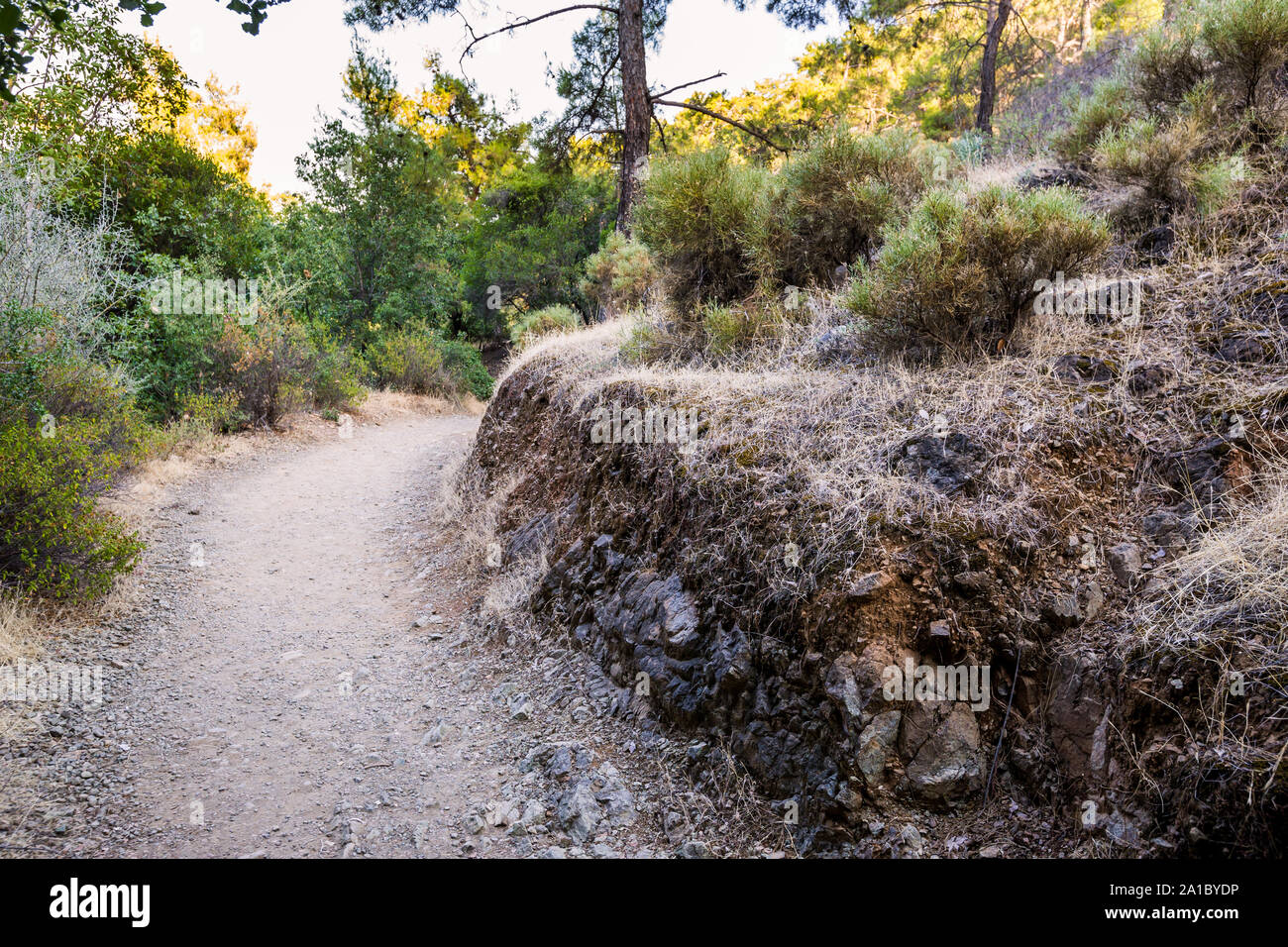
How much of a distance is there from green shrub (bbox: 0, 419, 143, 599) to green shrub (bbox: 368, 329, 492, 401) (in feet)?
35.4

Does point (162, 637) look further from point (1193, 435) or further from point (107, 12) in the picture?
point (107, 12)

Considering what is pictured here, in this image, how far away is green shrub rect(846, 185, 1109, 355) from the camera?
4543 millimetres

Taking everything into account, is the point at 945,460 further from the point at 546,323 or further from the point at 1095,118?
the point at 546,323

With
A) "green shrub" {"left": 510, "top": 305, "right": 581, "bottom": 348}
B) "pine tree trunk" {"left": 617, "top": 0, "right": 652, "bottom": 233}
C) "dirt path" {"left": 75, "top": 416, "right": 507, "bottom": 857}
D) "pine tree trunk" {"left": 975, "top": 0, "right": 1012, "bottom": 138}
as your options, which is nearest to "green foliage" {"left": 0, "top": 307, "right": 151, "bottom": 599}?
"dirt path" {"left": 75, "top": 416, "right": 507, "bottom": 857}

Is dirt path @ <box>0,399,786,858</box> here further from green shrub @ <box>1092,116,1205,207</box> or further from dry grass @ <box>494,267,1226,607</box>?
green shrub @ <box>1092,116,1205,207</box>

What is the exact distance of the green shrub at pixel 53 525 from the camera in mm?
5117

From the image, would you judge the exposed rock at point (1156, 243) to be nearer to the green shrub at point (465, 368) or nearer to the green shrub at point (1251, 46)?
the green shrub at point (1251, 46)

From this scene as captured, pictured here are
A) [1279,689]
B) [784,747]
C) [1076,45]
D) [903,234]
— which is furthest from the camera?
[1076,45]

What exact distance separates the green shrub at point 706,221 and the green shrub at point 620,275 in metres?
1.35

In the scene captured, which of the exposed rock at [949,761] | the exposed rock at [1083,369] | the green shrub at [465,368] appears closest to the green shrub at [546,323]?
the green shrub at [465,368]

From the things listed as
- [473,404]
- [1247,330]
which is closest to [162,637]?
[1247,330]

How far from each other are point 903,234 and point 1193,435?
2.25 m

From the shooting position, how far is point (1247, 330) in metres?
3.76

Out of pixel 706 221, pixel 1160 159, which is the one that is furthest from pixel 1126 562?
pixel 706 221
